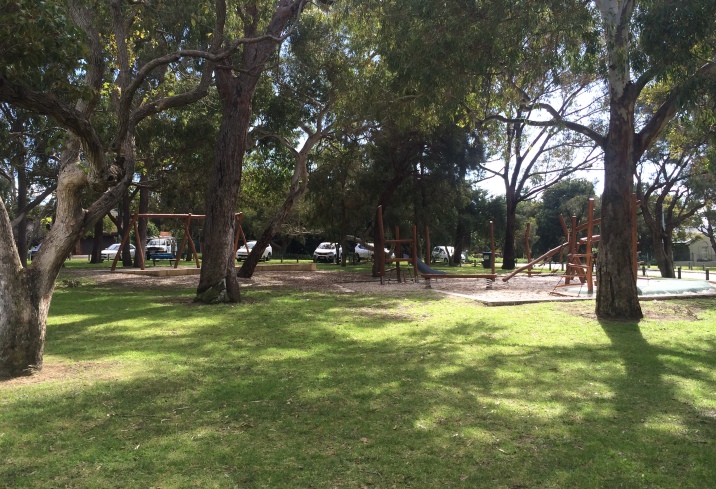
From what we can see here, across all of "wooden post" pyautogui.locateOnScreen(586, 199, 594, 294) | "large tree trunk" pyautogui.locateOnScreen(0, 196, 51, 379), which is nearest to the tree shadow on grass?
"large tree trunk" pyautogui.locateOnScreen(0, 196, 51, 379)

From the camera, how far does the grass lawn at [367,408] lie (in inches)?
136

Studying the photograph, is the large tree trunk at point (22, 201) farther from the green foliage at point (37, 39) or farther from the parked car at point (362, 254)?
the parked car at point (362, 254)

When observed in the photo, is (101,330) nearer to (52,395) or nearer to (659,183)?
(52,395)

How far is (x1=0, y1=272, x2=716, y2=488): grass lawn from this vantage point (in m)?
3.46

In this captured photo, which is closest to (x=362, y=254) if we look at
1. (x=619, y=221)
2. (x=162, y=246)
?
(x=162, y=246)

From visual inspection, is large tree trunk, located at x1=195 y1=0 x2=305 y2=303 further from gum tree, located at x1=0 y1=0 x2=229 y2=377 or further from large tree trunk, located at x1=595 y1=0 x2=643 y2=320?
large tree trunk, located at x1=595 y1=0 x2=643 y2=320

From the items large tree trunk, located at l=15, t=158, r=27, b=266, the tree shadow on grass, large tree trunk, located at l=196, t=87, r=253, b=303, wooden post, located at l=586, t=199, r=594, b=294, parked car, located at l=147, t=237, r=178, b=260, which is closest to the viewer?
the tree shadow on grass

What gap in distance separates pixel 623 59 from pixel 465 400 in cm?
703

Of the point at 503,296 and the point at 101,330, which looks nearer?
the point at 101,330

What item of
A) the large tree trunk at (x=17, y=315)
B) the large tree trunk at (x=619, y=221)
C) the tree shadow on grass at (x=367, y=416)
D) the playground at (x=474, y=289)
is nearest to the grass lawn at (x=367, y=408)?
the tree shadow on grass at (x=367, y=416)

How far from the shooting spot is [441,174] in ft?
79.9

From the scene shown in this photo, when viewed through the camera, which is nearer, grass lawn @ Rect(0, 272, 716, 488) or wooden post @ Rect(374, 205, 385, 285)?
grass lawn @ Rect(0, 272, 716, 488)

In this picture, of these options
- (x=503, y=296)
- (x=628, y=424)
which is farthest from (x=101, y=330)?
(x=503, y=296)

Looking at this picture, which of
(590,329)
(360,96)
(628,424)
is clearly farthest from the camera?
(360,96)
